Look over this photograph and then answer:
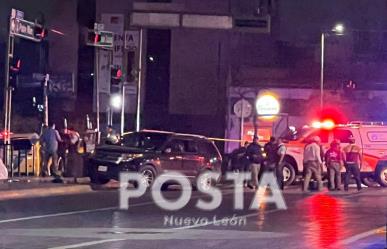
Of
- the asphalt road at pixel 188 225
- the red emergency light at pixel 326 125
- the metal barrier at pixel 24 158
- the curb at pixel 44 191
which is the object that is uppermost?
the red emergency light at pixel 326 125

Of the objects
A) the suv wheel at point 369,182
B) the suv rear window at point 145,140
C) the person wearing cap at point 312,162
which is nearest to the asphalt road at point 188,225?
the suv rear window at point 145,140

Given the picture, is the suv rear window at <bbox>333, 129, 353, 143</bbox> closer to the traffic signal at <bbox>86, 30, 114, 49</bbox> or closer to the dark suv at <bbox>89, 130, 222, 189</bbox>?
the dark suv at <bbox>89, 130, 222, 189</bbox>

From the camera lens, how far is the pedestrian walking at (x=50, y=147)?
23844 millimetres

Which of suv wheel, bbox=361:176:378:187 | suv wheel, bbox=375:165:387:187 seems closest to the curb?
suv wheel, bbox=375:165:387:187

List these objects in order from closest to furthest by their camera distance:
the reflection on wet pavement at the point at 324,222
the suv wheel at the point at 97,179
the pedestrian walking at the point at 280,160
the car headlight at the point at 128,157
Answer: the reflection on wet pavement at the point at 324,222 < the car headlight at the point at 128,157 < the suv wheel at the point at 97,179 < the pedestrian walking at the point at 280,160

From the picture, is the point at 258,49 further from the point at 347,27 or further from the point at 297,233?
the point at 297,233

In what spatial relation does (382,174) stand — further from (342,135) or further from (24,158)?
(24,158)

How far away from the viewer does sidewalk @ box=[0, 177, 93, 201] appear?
19.8m

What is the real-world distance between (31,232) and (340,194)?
11.6 metres

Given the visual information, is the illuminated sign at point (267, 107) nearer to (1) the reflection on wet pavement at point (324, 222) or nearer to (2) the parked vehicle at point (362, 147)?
(2) the parked vehicle at point (362, 147)

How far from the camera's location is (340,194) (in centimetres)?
2192

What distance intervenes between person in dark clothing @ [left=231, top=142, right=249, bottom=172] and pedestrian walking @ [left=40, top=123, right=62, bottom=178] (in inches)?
221

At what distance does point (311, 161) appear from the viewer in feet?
75.7

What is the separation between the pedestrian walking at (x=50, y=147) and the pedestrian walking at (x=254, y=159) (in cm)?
585
